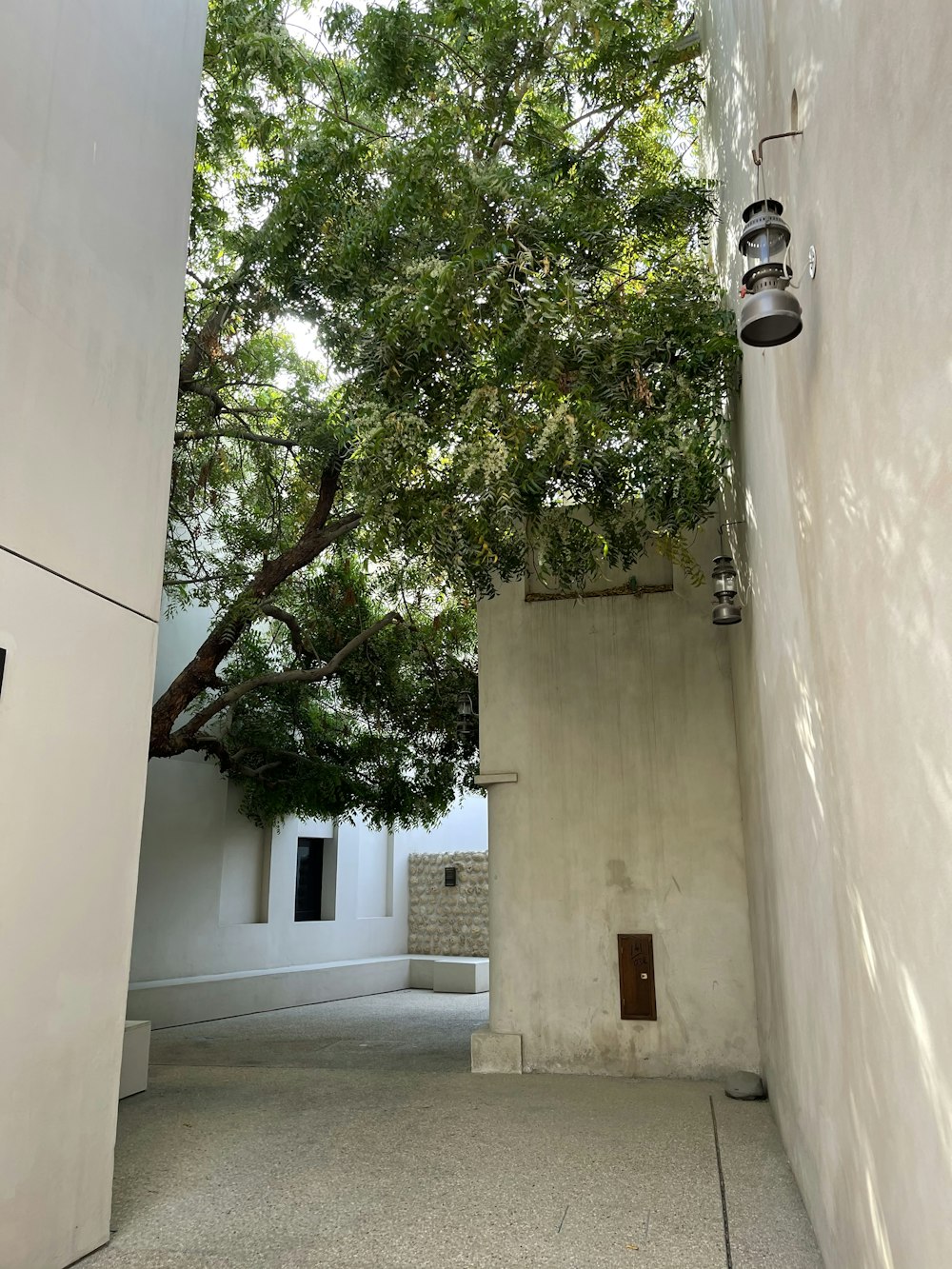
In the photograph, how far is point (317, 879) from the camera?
1416 centimetres

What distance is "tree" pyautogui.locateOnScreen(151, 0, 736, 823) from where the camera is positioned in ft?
19.1

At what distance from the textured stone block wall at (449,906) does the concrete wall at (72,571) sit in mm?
12426

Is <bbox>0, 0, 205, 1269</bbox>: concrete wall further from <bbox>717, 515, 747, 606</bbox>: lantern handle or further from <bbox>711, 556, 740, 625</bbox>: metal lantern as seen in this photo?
<bbox>717, 515, 747, 606</bbox>: lantern handle

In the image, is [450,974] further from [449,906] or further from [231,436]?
[231,436]

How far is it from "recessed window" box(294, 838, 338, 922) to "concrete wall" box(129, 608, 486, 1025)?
0.03 meters

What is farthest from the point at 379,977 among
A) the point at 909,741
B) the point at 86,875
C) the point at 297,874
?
the point at 909,741

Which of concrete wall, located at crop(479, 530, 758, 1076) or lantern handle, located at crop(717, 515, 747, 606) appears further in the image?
concrete wall, located at crop(479, 530, 758, 1076)

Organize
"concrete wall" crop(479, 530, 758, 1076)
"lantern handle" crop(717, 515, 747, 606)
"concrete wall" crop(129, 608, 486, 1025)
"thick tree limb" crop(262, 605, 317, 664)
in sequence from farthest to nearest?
"concrete wall" crop(129, 608, 486, 1025)
"thick tree limb" crop(262, 605, 317, 664)
"concrete wall" crop(479, 530, 758, 1076)
"lantern handle" crop(717, 515, 747, 606)

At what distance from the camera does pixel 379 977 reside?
14398 mm

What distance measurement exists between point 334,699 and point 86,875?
7853mm

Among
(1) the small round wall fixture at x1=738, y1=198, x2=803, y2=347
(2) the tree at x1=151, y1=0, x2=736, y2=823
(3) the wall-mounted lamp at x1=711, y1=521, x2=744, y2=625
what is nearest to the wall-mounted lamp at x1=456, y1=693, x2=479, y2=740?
(2) the tree at x1=151, y1=0, x2=736, y2=823

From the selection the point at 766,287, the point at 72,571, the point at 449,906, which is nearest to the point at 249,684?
the point at 72,571

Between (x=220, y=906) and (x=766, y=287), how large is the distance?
11.2m

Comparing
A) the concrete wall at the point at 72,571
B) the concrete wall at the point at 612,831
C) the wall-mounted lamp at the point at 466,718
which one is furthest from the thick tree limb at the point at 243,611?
the concrete wall at the point at 72,571
